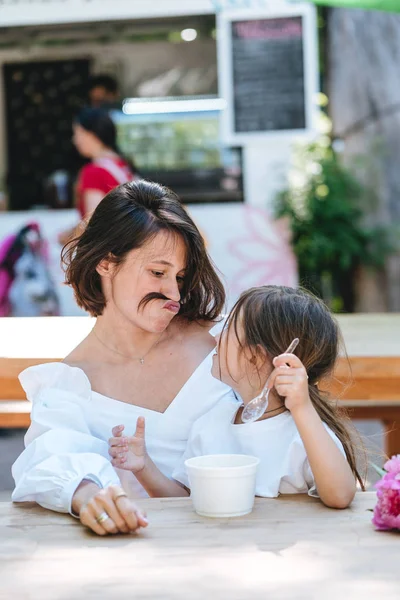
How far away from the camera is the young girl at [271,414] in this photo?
1.74 metres

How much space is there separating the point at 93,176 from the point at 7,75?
7.63ft

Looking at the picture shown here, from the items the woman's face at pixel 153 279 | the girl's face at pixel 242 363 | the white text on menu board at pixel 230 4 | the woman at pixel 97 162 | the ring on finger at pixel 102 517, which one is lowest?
the ring on finger at pixel 102 517

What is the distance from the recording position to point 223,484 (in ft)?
5.09

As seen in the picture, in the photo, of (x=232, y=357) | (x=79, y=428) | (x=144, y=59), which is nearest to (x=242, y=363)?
(x=232, y=357)

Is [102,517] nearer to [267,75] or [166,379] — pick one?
[166,379]

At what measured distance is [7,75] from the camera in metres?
7.02

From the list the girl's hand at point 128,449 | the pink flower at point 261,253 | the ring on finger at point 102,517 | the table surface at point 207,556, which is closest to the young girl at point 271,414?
the girl's hand at point 128,449

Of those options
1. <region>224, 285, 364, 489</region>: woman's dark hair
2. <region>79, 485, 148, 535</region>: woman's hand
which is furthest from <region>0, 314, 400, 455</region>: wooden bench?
<region>79, 485, 148, 535</region>: woman's hand

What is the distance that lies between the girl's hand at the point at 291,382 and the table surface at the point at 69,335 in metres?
1.01

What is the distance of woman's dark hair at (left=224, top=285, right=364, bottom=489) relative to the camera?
1.85 meters

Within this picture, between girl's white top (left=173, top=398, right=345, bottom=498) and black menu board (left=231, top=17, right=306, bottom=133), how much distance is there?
4.08 metres

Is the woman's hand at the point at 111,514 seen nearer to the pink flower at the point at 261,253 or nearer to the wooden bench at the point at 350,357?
the wooden bench at the point at 350,357

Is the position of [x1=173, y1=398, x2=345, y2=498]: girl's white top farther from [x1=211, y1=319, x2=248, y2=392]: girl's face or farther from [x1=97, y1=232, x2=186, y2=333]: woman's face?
[x1=97, y1=232, x2=186, y2=333]: woman's face

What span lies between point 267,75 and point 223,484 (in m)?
4.59
